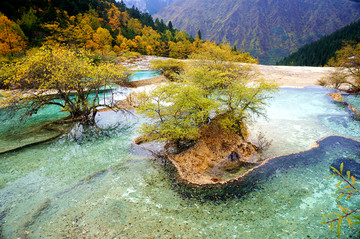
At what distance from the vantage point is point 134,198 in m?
9.12

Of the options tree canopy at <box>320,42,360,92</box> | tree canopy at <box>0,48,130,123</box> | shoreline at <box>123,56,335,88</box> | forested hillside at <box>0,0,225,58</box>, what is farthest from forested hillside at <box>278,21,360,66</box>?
tree canopy at <box>0,48,130,123</box>

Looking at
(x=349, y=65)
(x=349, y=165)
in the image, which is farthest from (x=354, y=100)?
(x=349, y=165)

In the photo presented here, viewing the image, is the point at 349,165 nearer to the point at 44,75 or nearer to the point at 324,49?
the point at 44,75

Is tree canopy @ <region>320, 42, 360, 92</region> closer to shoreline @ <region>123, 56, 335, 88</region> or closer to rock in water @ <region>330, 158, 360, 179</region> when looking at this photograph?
shoreline @ <region>123, 56, 335, 88</region>

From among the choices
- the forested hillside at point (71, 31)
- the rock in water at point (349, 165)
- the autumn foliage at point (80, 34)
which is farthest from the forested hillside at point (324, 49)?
the rock in water at point (349, 165)

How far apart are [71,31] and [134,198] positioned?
6526 cm

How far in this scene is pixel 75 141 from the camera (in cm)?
1530

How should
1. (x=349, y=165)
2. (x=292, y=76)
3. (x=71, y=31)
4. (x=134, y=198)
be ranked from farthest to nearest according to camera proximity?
1. (x=71, y=31)
2. (x=292, y=76)
3. (x=349, y=165)
4. (x=134, y=198)

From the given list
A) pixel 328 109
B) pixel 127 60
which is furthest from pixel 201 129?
pixel 127 60

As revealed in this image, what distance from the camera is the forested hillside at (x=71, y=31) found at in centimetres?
4459

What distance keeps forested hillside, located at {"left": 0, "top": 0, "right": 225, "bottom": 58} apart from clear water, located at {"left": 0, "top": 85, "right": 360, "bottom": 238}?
3461 cm

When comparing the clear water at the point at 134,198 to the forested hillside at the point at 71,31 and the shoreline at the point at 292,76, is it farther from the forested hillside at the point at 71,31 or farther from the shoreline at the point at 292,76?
the forested hillside at the point at 71,31

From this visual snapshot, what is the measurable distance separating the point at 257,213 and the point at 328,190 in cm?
472

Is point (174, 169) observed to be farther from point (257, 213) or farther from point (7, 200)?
point (7, 200)
